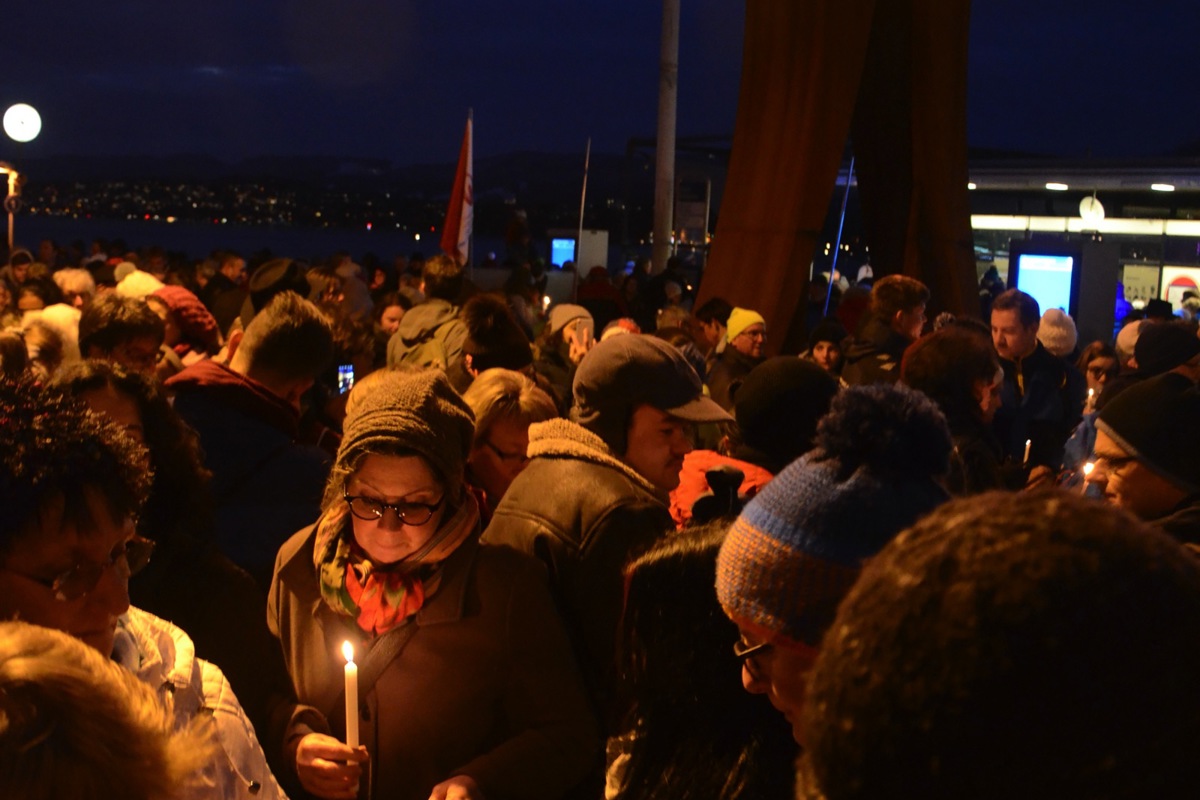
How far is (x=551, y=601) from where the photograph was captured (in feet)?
10.8

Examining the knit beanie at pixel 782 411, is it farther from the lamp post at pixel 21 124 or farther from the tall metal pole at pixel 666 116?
the tall metal pole at pixel 666 116

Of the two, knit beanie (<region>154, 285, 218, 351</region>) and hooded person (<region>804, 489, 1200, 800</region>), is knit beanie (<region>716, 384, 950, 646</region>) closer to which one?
hooded person (<region>804, 489, 1200, 800</region>)

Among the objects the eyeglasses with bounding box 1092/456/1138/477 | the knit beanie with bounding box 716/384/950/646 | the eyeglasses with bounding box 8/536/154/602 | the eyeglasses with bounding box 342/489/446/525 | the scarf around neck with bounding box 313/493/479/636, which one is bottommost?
the scarf around neck with bounding box 313/493/479/636

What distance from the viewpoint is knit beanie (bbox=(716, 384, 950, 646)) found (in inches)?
75.0

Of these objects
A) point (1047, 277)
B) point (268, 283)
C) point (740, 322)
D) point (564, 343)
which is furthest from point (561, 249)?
point (268, 283)

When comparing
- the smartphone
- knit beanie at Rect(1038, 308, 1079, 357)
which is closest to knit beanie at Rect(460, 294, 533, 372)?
the smartphone

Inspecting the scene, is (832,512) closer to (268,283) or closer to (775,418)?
(775,418)

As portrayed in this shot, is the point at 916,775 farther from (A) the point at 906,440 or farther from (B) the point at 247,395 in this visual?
(B) the point at 247,395

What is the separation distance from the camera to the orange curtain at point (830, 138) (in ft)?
33.4

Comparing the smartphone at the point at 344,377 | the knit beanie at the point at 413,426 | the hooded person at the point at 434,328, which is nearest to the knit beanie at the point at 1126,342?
the hooded person at the point at 434,328

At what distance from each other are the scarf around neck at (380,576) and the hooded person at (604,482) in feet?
1.04

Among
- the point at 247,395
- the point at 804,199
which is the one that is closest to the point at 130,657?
the point at 247,395

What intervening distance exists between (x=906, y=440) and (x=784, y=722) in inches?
Answer: 25.7

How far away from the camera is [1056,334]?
8.68 m
